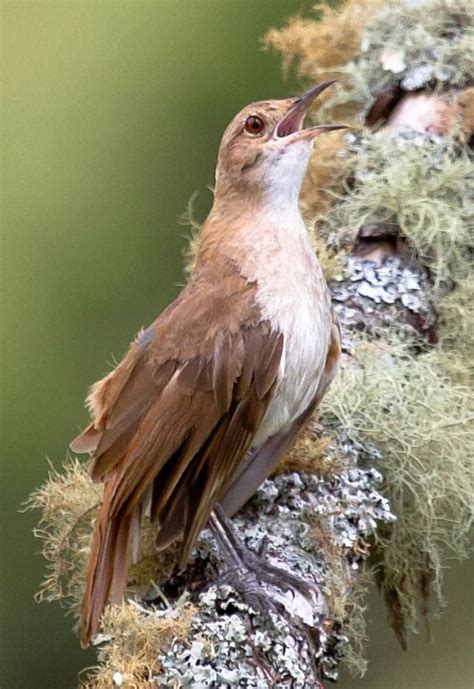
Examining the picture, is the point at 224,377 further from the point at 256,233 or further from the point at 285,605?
the point at 285,605

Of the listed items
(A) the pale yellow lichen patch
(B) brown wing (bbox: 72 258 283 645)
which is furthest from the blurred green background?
(A) the pale yellow lichen patch

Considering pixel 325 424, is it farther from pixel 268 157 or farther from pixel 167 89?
pixel 167 89

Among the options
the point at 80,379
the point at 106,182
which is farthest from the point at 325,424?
the point at 106,182

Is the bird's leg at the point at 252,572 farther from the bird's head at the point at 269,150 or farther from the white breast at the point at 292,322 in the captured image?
the bird's head at the point at 269,150

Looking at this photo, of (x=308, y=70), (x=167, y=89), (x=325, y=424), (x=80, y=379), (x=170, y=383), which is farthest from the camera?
(x=167, y=89)

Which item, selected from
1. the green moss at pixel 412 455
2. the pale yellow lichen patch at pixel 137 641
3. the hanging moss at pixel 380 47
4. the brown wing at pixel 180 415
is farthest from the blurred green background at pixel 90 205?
the pale yellow lichen patch at pixel 137 641

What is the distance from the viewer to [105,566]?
2.32 m

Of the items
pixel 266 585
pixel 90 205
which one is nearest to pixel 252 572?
pixel 266 585

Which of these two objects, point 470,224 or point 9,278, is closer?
point 470,224

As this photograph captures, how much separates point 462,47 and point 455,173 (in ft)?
0.96

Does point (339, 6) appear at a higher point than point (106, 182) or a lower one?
higher

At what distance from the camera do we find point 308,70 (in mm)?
3092

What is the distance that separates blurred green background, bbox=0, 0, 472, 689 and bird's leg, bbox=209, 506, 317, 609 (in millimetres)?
1567

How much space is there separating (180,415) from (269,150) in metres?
0.63
